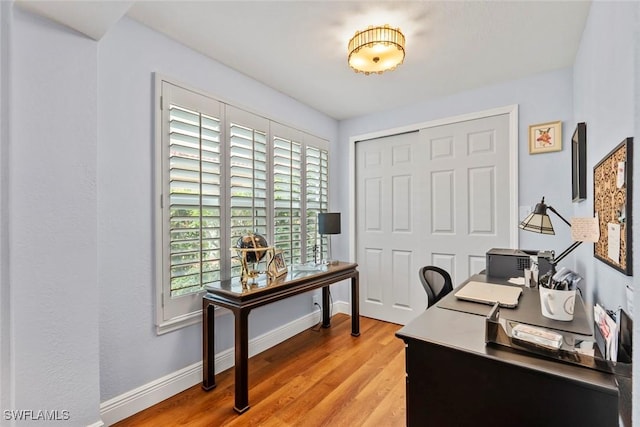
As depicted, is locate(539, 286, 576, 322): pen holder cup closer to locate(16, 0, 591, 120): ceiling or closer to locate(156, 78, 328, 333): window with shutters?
locate(16, 0, 591, 120): ceiling

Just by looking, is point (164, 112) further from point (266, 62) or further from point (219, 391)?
point (219, 391)

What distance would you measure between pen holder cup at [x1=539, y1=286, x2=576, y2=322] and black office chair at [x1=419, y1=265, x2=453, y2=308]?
0.86 metres

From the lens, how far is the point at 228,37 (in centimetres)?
206

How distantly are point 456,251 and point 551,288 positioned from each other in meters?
1.76

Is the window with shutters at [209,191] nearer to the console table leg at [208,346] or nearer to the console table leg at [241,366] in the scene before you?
the console table leg at [208,346]

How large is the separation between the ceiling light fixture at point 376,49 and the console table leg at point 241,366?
6.14 ft

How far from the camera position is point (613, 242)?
109 centimetres

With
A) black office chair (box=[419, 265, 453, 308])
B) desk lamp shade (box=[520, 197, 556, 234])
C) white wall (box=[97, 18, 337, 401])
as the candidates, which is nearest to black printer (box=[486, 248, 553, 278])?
black office chair (box=[419, 265, 453, 308])

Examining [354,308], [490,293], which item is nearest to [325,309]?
[354,308]

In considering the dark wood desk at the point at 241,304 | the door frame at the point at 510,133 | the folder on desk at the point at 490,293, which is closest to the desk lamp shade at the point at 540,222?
the folder on desk at the point at 490,293

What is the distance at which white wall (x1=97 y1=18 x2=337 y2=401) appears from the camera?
1.77 metres

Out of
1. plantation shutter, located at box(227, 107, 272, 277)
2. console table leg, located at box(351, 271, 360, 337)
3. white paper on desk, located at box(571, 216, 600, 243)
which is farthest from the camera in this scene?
console table leg, located at box(351, 271, 360, 337)

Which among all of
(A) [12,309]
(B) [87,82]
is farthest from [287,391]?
(B) [87,82]
